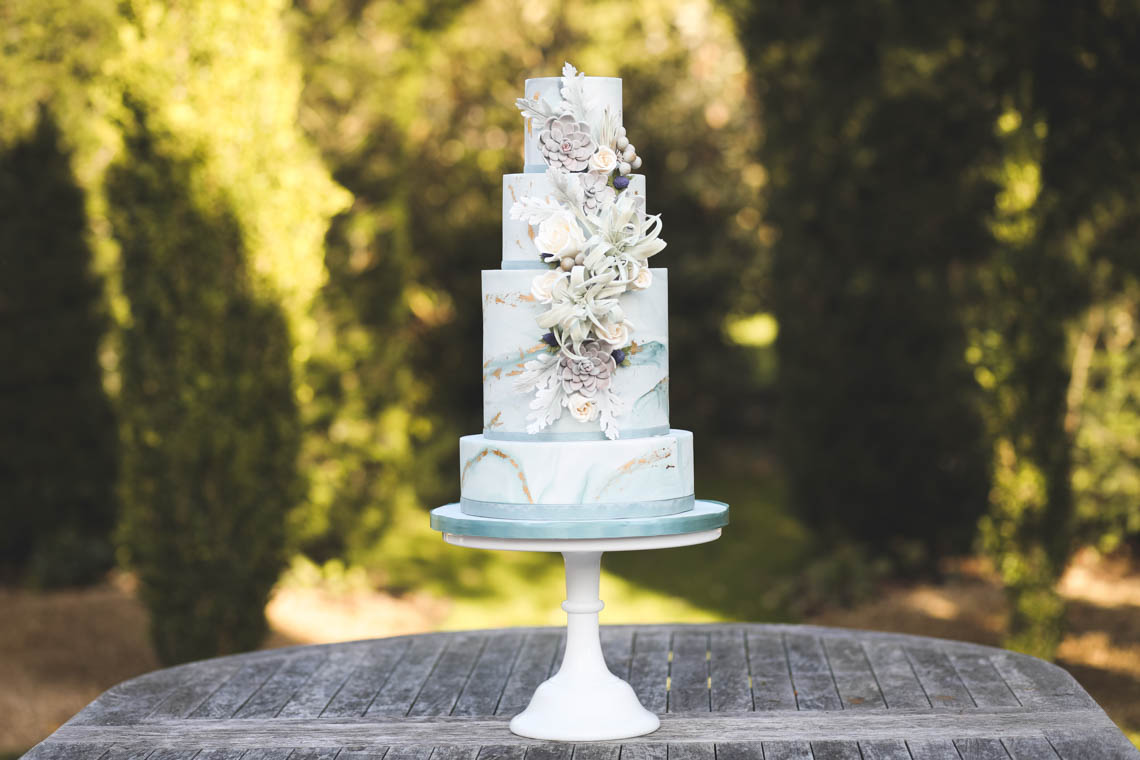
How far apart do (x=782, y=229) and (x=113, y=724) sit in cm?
649

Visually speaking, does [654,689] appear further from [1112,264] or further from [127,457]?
[1112,264]

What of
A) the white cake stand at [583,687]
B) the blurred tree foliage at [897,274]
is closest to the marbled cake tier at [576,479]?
the white cake stand at [583,687]

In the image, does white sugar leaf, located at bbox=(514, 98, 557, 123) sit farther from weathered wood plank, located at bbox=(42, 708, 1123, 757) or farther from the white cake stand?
weathered wood plank, located at bbox=(42, 708, 1123, 757)

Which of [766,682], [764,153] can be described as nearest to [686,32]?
[764,153]

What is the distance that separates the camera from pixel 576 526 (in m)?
3.91

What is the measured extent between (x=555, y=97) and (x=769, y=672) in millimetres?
2231

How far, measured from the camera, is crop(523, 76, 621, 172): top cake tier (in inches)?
165

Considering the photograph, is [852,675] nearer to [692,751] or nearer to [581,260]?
[692,751]

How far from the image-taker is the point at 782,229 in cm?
967

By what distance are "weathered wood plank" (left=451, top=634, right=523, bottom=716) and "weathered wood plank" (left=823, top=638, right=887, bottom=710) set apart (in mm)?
1201

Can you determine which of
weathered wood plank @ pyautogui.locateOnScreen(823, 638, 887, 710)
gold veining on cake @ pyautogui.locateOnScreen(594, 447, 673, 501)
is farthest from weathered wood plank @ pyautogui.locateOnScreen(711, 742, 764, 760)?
gold veining on cake @ pyautogui.locateOnScreen(594, 447, 673, 501)

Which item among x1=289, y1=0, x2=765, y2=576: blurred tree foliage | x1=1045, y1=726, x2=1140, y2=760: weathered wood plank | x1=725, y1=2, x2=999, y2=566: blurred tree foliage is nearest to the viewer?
x1=1045, y1=726, x2=1140, y2=760: weathered wood plank

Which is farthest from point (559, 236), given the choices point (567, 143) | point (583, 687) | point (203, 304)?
point (203, 304)

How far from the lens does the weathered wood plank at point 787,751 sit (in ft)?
12.6
